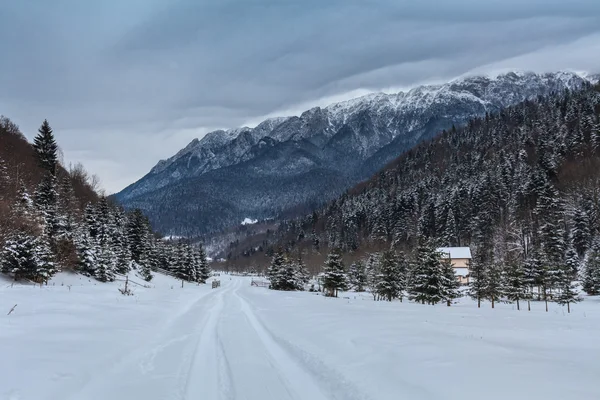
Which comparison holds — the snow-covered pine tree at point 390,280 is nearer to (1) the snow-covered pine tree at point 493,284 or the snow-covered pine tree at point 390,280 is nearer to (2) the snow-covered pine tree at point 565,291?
(1) the snow-covered pine tree at point 493,284

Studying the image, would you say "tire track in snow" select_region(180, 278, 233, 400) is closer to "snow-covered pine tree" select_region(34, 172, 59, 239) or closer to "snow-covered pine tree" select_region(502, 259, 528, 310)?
"snow-covered pine tree" select_region(34, 172, 59, 239)

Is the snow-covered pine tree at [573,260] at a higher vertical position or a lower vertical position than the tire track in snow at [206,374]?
higher

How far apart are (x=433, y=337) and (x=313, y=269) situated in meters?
126

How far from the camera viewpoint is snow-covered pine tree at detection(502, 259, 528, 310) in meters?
54.1

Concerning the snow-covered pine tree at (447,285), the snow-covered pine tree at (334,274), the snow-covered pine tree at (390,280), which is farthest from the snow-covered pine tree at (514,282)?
the snow-covered pine tree at (334,274)

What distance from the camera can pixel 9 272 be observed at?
3431 centimetres

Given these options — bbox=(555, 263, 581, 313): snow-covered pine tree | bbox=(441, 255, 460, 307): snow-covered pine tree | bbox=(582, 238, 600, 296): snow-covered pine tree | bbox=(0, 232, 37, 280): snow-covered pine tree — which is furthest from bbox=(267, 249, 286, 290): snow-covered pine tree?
bbox=(582, 238, 600, 296): snow-covered pine tree

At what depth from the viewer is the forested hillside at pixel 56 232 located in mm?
34062

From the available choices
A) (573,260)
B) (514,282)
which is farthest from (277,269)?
(573,260)

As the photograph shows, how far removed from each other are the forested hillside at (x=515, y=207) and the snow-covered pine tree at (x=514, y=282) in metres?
0.88

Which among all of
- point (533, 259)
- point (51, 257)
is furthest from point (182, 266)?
point (533, 259)

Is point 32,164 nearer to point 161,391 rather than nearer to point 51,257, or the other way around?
point 51,257

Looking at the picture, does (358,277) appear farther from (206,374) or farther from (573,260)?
(206,374)

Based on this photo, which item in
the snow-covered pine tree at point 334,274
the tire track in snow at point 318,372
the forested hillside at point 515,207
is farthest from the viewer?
the forested hillside at point 515,207
